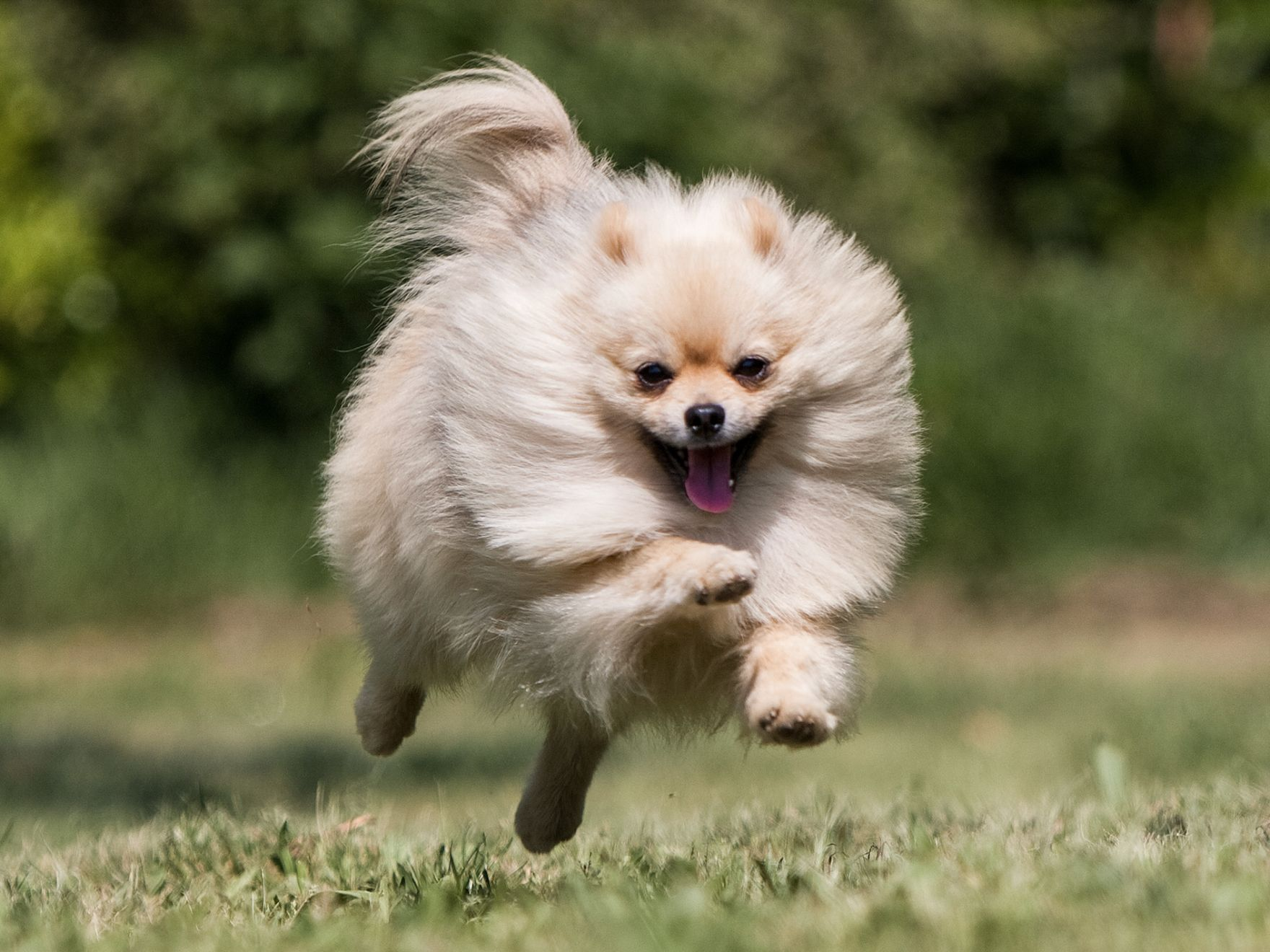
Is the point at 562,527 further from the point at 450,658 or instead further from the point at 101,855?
the point at 101,855

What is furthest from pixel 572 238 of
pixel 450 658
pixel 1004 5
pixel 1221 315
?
pixel 1004 5

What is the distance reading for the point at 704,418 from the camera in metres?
3.65

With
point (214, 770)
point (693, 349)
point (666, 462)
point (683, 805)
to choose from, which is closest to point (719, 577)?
point (666, 462)

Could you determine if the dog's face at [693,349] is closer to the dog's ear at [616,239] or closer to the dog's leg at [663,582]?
the dog's ear at [616,239]

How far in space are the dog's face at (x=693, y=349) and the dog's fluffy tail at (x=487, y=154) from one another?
65 cm

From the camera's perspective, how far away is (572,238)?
3971 mm

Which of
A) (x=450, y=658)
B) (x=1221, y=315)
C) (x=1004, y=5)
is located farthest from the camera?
(x=1004, y=5)

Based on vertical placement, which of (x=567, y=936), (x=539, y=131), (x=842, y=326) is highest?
(x=539, y=131)

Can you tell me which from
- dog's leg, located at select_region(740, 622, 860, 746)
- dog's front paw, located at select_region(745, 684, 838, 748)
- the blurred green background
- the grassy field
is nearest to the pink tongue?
dog's leg, located at select_region(740, 622, 860, 746)

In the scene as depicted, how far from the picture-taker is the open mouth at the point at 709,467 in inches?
149

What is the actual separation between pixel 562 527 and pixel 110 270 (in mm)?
10039

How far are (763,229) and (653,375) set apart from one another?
441mm

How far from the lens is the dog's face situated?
12.2 feet

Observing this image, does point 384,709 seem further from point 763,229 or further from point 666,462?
point 763,229
